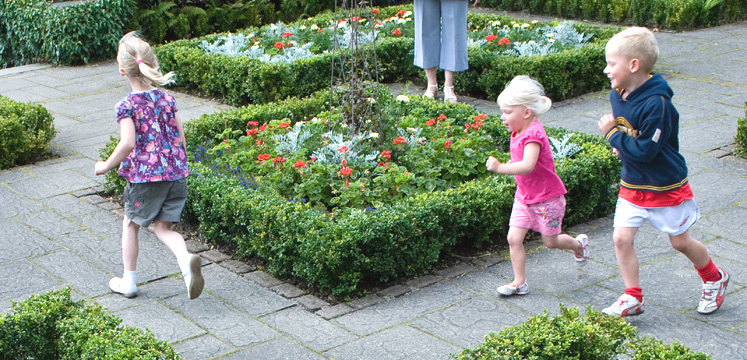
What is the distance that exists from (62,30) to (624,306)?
9.37 m

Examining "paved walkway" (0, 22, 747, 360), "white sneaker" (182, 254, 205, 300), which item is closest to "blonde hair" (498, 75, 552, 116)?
"paved walkway" (0, 22, 747, 360)

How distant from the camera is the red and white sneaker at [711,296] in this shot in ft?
13.8

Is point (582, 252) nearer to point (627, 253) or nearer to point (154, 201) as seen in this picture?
point (627, 253)

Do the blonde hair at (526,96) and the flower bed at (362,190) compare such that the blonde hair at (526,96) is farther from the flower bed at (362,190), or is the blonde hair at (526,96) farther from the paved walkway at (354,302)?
the paved walkway at (354,302)

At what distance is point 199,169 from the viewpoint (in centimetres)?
574

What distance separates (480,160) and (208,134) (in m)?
2.36

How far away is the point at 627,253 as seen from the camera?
4.14 meters

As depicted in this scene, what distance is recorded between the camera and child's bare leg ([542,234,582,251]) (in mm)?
4570

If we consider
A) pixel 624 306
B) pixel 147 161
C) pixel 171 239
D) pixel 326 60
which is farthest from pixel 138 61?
pixel 326 60

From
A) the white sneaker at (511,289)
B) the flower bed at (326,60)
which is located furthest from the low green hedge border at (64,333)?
the flower bed at (326,60)

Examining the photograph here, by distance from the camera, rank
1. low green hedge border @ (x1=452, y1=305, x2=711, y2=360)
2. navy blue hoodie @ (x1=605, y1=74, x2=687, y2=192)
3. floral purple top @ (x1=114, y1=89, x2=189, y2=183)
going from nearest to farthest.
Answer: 1. low green hedge border @ (x1=452, y1=305, x2=711, y2=360)
2. navy blue hoodie @ (x1=605, y1=74, x2=687, y2=192)
3. floral purple top @ (x1=114, y1=89, x2=189, y2=183)

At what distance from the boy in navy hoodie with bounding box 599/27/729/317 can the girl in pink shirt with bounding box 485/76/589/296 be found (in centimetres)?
38

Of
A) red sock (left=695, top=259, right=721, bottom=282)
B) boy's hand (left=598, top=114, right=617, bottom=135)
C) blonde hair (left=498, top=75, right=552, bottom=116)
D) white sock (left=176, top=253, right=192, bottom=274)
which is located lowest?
red sock (left=695, top=259, right=721, bottom=282)

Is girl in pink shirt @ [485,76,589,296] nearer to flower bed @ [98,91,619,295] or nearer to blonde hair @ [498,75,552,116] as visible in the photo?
blonde hair @ [498,75,552,116]
